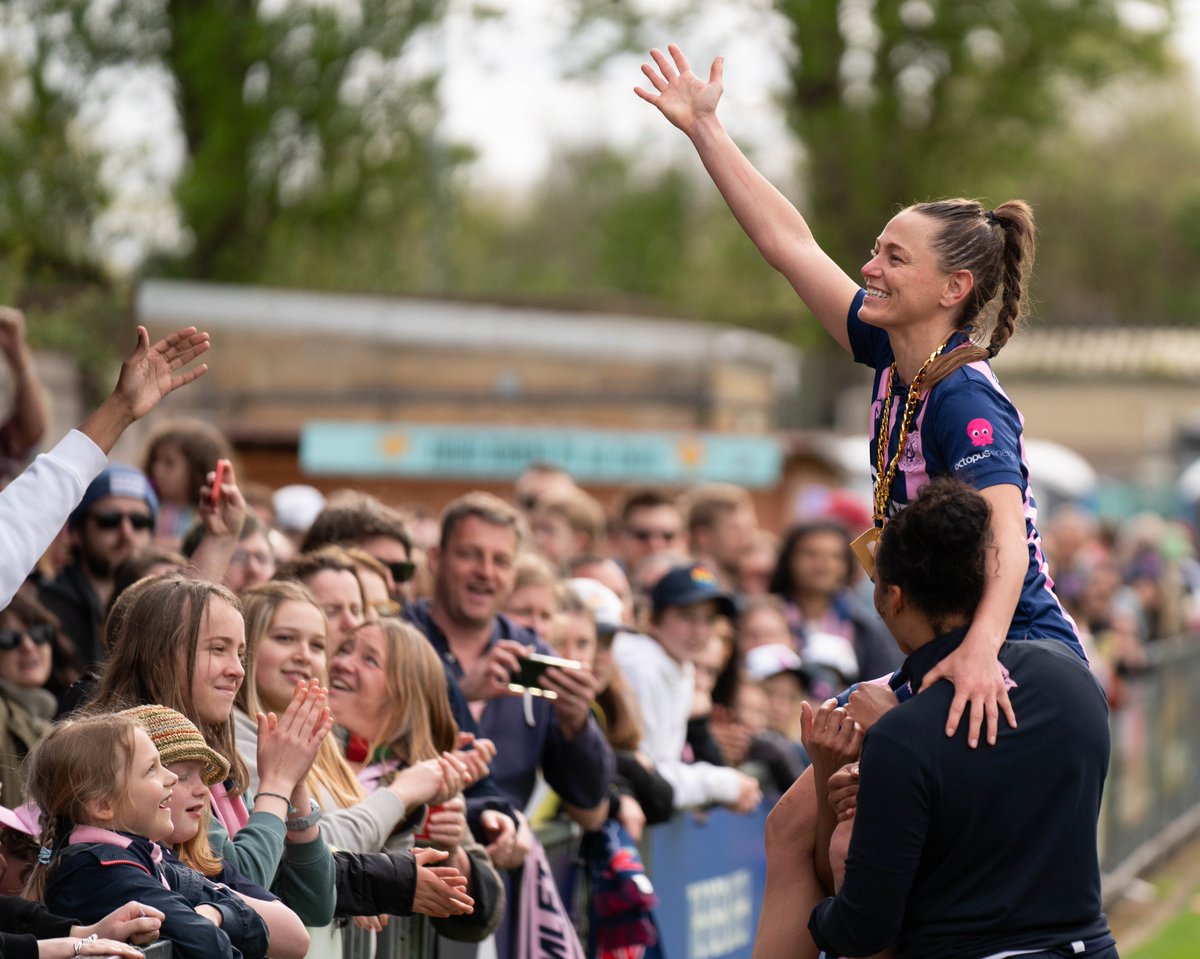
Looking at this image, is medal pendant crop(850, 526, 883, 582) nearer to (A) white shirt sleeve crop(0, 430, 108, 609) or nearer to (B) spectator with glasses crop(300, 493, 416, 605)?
(A) white shirt sleeve crop(0, 430, 108, 609)

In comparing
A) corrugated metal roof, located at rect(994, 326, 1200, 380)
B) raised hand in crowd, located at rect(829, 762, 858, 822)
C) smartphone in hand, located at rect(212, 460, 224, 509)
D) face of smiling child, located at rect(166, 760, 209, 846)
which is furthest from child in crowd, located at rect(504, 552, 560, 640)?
corrugated metal roof, located at rect(994, 326, 1200, 380)

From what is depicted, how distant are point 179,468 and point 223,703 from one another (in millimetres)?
3018

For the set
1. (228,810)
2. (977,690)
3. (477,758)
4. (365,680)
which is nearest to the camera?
(977,690)

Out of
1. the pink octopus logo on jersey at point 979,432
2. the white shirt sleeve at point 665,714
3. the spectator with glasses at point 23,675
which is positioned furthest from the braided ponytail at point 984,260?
the white shirt sleeve at point 665,714

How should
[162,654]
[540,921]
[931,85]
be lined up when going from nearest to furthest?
[162,654] < [540,921] < [931,85]

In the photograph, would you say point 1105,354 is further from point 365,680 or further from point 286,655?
point 286,655

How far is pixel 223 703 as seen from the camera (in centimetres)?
425

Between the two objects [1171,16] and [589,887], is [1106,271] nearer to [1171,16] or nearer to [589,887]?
[1171,16]

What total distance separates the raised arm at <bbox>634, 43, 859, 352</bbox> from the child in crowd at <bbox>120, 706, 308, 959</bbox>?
1.70 metres

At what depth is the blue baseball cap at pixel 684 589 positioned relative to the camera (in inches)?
293

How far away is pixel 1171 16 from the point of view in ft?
104

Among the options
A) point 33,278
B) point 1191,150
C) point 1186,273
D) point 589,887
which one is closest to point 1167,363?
point 1186,273

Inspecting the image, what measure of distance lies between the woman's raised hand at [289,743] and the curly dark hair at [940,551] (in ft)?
4.23

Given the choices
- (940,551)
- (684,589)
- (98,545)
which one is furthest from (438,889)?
(684,589)
